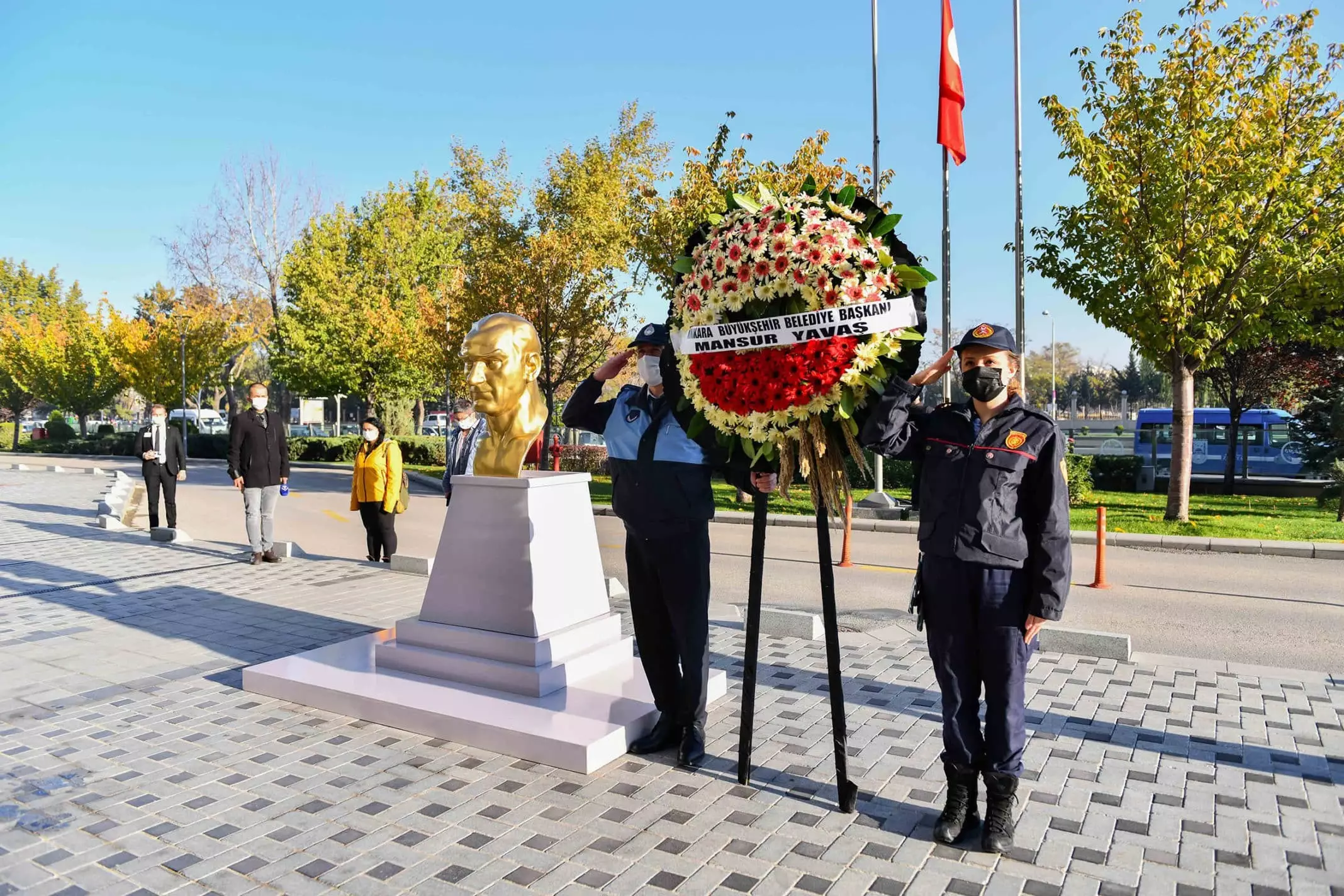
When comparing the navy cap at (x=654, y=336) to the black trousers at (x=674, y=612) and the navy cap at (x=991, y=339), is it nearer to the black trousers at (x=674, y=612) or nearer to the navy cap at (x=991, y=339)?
the black trousers at (x=674, y=612)

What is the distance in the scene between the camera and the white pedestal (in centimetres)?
480

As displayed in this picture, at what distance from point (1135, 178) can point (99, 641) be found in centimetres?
1437

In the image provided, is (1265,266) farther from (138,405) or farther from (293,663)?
(138,405)

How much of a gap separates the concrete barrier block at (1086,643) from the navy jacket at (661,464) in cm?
349

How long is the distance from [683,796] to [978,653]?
57.5 inches

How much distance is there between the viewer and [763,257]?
11.8 ft

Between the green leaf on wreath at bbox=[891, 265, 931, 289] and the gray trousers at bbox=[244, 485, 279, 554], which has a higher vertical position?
the green leaf on wreath at bbox=[891, 265, 931, 289]

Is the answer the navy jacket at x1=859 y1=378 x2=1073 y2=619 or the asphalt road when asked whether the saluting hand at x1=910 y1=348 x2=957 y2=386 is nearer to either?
the navy jacket at x1=859 y1=378 x2=1073 y2=619

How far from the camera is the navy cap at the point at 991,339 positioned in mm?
3432

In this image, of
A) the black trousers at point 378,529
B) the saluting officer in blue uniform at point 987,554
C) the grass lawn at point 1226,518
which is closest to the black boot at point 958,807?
the saluting officer in blue uniform at point 987,554

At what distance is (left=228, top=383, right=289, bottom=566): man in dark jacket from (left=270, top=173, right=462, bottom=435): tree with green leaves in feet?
68.9

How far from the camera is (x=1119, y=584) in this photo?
9.62 metres

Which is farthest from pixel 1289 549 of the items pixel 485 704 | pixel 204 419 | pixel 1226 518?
pixel 204 419

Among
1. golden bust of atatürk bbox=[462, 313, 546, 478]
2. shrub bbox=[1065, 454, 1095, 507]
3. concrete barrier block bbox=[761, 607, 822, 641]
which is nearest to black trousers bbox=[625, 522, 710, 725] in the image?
golden bust of atatürk bbox=[462, 313, 546, 478]
